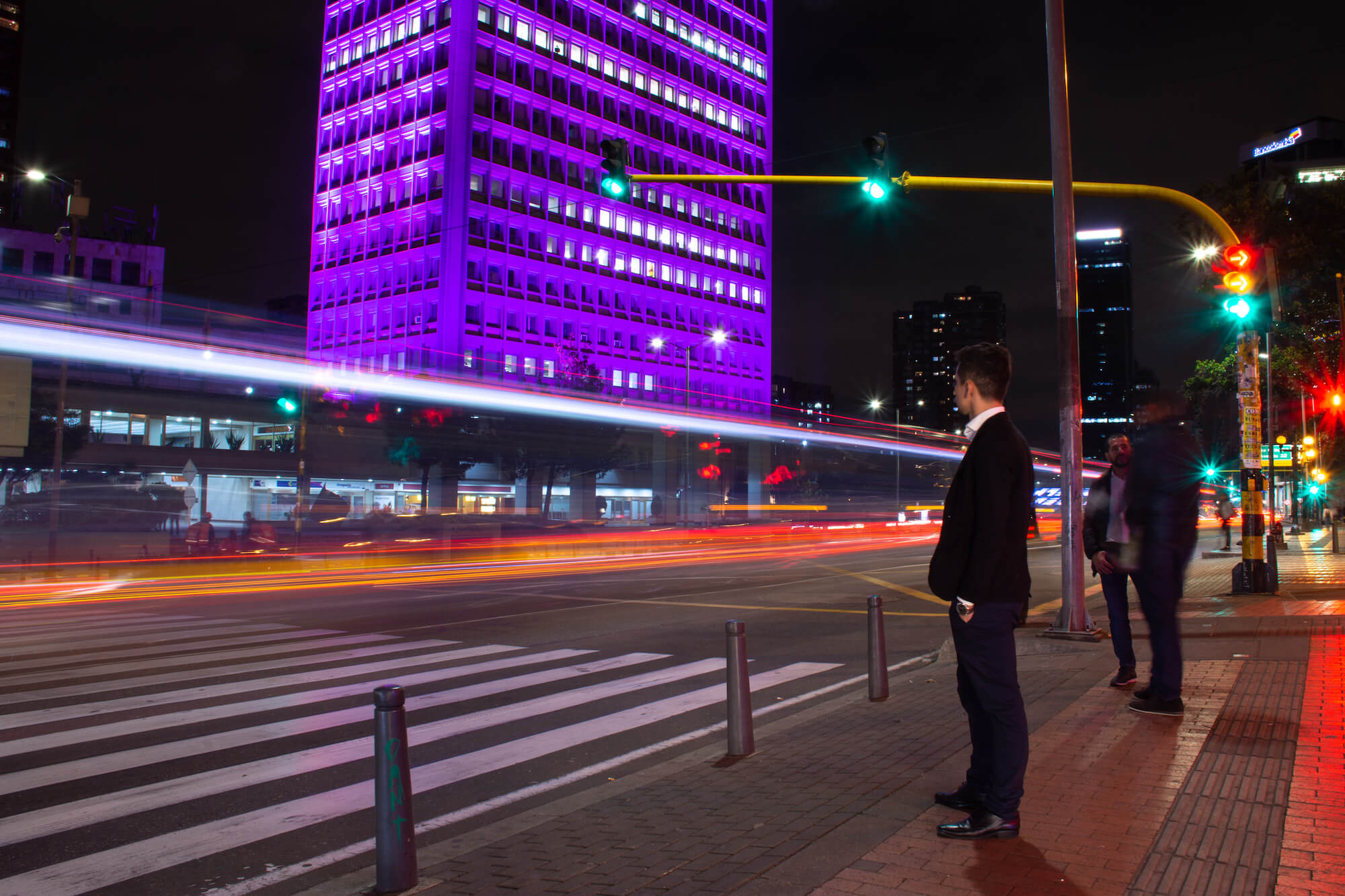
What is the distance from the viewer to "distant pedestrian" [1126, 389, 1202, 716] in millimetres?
6082

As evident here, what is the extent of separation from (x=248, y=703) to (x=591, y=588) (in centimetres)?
1135

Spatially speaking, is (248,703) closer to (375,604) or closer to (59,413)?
(375,604)

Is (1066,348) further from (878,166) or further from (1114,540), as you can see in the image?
(878,166)

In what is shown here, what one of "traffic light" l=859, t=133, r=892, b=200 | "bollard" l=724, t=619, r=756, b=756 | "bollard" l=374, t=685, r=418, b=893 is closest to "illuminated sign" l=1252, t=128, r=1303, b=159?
"traffic light" l=859, t=133, r=892, b=200

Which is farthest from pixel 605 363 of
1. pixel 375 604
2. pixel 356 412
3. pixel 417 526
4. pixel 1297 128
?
pixel 1297 128

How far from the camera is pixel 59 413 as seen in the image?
22875 millimetres

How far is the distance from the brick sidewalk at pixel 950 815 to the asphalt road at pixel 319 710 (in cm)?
75

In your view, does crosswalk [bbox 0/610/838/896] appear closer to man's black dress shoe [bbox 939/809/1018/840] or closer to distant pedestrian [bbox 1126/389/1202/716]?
man's black dress shoe [bbox 939/809/1018/840]

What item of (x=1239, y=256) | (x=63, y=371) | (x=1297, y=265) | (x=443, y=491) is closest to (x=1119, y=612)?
(x=1239, y=256)

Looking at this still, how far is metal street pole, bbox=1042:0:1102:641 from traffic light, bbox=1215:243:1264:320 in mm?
3383

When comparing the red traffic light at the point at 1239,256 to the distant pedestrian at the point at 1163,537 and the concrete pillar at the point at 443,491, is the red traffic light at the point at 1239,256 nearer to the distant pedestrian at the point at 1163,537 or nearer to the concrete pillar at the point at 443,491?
the distant pedestrian at the point at 1163,537

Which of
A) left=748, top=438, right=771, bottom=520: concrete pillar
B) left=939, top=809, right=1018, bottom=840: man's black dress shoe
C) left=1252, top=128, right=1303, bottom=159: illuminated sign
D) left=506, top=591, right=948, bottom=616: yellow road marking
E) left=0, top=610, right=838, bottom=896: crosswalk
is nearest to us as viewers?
left=939, top=809, right=1018, bottom=840: man's black dress shoe

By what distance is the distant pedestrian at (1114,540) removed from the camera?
6906 mm

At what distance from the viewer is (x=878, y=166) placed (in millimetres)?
12492
